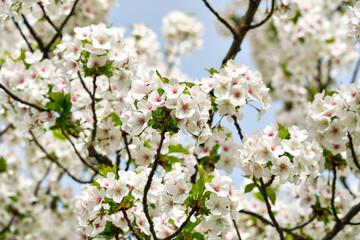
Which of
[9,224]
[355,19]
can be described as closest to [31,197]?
[9,224]

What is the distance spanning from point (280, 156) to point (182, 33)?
6791 millimetres

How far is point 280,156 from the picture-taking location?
9.19 feet

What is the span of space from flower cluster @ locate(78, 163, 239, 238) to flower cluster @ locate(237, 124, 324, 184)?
243 mm

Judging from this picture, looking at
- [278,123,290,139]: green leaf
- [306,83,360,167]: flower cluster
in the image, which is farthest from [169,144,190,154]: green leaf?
[306,83,360,167]: flower cluster

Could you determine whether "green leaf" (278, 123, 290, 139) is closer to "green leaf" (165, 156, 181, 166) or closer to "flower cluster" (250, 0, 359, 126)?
"green leaf" (165, 156, 181, 166)

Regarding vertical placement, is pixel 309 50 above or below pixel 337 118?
above

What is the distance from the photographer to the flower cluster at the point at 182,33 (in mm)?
9156

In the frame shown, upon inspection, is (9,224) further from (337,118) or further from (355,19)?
(355,19)

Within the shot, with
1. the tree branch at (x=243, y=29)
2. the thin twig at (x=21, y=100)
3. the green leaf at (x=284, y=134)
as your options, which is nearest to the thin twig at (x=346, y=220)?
the green leaf at (x=284, y=134)

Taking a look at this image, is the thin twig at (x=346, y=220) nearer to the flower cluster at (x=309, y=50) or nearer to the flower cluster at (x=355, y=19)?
the flower cluster at (x=355, y=19)

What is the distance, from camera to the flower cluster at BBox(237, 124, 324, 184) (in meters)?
2.72

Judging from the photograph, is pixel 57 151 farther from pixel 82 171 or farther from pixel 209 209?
pixel 209 209

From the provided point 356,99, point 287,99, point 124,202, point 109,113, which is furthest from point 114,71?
point 287,99

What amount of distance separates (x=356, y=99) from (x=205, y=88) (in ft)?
3.55
